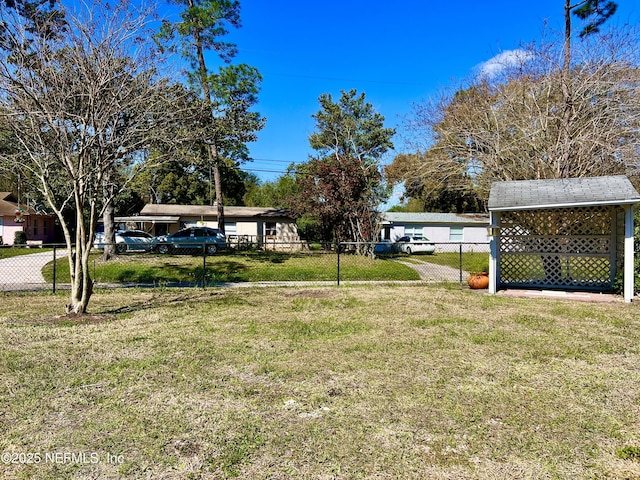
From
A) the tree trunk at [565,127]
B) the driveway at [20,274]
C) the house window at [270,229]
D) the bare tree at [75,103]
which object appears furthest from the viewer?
the house window at [270,229]

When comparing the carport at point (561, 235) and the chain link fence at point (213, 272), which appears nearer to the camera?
the carport at point (561, 235)

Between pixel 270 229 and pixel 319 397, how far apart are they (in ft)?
72.0

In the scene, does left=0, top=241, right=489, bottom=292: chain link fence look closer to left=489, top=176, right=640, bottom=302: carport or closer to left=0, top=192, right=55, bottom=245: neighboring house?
left=489, top=176, right=640, bottom=302: carport

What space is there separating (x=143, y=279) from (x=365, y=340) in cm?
870

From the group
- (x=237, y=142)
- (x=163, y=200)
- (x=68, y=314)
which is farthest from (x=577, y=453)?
(x=163, y=200)

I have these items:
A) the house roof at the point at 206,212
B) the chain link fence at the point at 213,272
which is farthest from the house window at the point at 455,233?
the chain link fence at the point at 213,272

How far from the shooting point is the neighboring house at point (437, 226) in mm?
29109

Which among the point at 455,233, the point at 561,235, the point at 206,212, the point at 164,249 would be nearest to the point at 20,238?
the point at 206,212

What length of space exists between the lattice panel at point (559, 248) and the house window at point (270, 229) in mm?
16156

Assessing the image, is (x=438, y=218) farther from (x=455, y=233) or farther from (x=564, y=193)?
(x=564, y=193)

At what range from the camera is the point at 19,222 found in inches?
1093

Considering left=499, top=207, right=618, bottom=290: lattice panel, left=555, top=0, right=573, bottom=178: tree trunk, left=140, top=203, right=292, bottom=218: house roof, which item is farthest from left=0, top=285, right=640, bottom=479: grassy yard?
left=140, top=203, right=292, bottom=218: house roof

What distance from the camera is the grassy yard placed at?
2580 mm

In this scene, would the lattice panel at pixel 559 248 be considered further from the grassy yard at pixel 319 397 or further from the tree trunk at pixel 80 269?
the tree trunk at pixel 80 269
